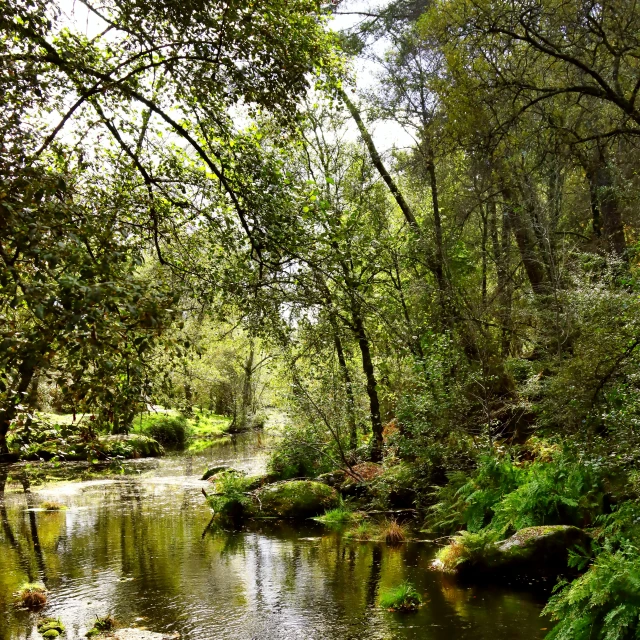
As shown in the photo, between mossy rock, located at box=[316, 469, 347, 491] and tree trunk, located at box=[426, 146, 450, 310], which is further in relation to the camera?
mossy rock, located at box=[316, 469, 347, 491]

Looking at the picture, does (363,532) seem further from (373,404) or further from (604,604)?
(604,604)

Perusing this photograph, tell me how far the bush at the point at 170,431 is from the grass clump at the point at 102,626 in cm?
2474

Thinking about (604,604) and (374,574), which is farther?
(374,574)

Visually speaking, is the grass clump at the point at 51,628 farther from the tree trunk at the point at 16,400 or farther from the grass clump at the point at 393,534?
the grass clump at the point at 393,534

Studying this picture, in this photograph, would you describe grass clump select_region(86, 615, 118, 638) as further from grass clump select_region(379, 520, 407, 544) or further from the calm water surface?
grass clump select_region(379, 520, 407, 544)

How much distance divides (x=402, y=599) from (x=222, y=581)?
308 cm

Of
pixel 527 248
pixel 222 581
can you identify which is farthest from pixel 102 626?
pixel 527 248

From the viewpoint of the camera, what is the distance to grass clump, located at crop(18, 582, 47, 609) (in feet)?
28.2

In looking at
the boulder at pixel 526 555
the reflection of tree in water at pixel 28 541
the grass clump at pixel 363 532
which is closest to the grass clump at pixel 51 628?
the reflection of tree in water at pixel 28 541

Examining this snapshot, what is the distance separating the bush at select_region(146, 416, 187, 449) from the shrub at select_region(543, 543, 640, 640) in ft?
92.2

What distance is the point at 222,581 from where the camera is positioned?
980 centimetres

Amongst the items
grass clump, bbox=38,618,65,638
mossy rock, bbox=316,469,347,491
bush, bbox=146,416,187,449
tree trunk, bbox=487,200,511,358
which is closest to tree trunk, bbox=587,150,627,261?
tree trunk, bbox=487,200,511,358

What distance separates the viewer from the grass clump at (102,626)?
24.7 feet

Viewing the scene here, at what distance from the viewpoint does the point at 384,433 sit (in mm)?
19359
